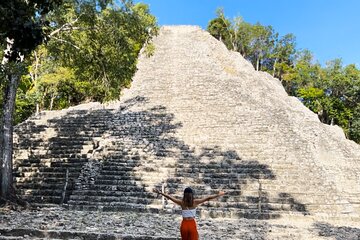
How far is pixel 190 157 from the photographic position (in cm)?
1230

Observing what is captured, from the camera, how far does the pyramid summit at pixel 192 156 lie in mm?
10242

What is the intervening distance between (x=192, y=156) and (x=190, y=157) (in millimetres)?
85

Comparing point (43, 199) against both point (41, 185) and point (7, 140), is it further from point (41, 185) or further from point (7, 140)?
point (7, 140)

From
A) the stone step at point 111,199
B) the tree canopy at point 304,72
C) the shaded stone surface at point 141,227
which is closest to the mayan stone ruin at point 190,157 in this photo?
the stone step at point 111,199

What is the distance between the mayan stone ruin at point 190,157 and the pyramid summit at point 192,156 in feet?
0.11

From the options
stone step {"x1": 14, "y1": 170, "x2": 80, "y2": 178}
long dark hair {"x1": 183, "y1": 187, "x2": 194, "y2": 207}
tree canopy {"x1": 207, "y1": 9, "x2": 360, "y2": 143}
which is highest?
tree canopy {"x1": 207, "y1": 9, "x2": 360, "y2": 143}

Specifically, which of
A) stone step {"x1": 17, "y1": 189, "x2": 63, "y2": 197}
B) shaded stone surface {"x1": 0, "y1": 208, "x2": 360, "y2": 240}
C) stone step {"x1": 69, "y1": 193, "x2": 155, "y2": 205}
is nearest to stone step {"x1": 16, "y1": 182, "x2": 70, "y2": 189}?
stone step {"x1": 17, "y1": 189, "x2": 63, "y2": 197}

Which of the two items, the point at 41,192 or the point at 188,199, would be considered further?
the point at 41,192

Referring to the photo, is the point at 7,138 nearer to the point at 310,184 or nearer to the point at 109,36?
the point at 109,36

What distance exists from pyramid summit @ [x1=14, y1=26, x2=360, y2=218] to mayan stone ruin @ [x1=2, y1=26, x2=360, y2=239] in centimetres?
3

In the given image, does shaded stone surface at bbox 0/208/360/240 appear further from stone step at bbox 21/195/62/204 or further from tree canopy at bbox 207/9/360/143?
tree canopy at bbox 207/9/360/143

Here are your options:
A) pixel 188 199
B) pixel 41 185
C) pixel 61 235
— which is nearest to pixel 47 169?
pixel 41 185

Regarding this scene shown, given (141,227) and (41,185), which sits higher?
(41,185)

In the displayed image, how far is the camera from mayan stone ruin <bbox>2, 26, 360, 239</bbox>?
1016 cm
